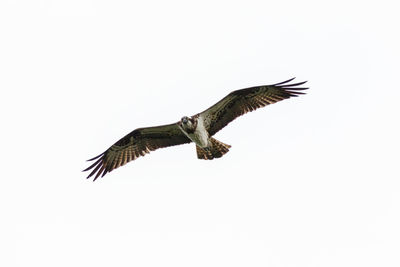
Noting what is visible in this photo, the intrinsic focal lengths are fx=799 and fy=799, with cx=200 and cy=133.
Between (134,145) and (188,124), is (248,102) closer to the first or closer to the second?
(188,124)

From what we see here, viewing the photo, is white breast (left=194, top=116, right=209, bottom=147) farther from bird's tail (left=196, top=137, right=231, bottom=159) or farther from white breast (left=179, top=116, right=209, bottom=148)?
bird's tail (left=196, top=137, right=231, bottom=159)

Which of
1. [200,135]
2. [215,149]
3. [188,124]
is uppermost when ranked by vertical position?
[188,124]

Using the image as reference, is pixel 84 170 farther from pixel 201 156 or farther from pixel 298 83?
pixel 298 83

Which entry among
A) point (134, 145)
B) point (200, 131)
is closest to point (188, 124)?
point (200, 131)

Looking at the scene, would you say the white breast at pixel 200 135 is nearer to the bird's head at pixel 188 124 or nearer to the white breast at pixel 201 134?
the white breast at pixel 201 134

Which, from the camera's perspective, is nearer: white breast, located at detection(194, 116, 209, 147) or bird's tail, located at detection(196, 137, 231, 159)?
white breast, located at detection(194, 116, 209, 147)

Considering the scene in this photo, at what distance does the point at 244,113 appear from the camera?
60.6ft

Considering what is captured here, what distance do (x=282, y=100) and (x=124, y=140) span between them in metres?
3.89

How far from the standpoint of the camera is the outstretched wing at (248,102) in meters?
18.3

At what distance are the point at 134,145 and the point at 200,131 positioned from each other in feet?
6.23

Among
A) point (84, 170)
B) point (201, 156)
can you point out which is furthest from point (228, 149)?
point (84, 170)

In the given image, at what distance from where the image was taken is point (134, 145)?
63.2ft

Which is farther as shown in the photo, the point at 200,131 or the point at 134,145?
the point at 134,145

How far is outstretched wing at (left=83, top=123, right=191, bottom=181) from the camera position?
1895cm
